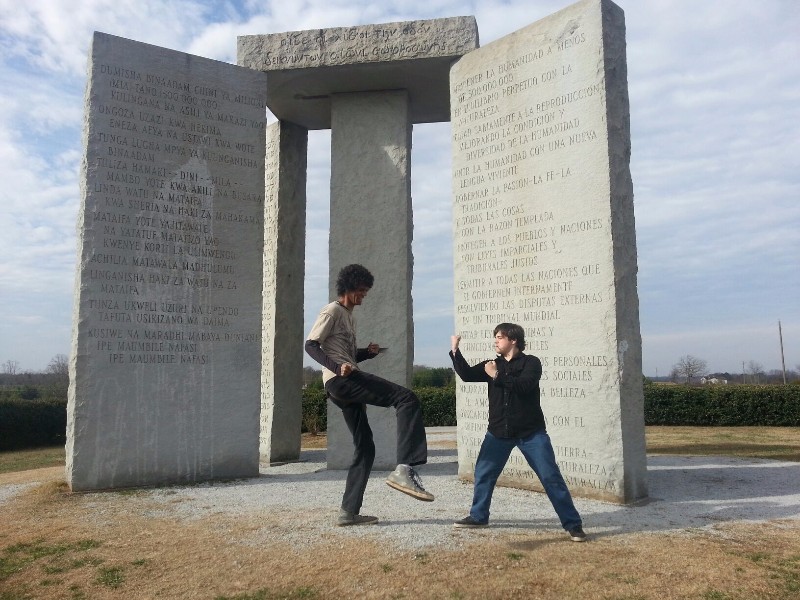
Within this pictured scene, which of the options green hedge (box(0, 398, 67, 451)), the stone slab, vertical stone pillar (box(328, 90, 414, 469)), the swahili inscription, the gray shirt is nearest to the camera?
the gray shirt

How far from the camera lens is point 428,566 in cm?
400

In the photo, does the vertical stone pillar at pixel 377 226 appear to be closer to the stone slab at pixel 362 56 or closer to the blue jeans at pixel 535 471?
the stone slab at pixel 362 56

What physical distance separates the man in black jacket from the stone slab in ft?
17.1

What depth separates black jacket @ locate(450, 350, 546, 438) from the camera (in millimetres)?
4633

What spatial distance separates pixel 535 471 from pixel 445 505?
1.56 metres

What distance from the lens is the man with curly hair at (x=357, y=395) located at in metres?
4.41

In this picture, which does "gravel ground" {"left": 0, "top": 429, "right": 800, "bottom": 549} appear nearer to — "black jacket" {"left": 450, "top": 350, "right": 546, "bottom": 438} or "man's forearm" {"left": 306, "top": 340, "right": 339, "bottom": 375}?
"black jacket" {"left": 450, "top": 350, "right": 546, "bottom": 438}

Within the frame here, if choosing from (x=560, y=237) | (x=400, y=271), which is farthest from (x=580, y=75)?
(x=400, y=271)

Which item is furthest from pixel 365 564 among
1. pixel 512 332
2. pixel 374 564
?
pixel 512 332

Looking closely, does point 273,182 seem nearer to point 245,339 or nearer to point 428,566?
point 245,339

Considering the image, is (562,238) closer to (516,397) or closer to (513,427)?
(516,397)

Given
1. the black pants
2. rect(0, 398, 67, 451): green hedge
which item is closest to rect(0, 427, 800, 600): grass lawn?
the black pants

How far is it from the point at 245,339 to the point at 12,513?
3003mm

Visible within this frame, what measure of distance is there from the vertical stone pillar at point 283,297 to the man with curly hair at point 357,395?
4.98 m
